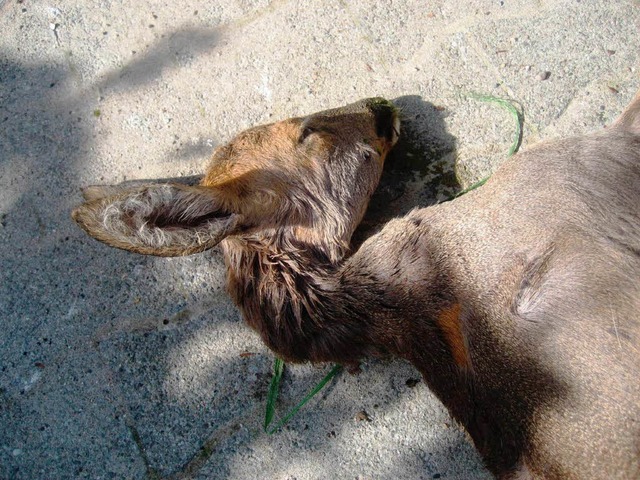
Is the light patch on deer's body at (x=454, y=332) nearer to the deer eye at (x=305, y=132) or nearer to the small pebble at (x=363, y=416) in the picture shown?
the small pebble at (x=363, y=416)

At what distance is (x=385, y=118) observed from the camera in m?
4.11

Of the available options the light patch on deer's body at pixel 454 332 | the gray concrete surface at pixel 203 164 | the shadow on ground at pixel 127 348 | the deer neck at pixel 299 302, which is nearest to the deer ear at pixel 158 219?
the deer neck at pixel 299 302

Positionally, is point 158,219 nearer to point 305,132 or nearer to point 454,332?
point 305,132

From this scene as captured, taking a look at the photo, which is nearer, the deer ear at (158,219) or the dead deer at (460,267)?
the deer ear at (158,219)

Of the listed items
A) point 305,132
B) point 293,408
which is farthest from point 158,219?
point 293,408

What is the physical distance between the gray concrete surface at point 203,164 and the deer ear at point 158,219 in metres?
1.52

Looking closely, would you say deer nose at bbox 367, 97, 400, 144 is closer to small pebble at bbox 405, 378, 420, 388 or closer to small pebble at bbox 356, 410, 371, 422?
small pebble at bbox 405, 378, 420, 388

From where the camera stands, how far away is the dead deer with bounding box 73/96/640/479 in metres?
2.77

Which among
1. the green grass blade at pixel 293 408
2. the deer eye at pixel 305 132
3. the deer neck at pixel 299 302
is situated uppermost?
the deer eye at pixel 305 132

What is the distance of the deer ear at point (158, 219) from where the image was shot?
8.70 ft

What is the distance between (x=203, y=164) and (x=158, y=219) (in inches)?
71.5

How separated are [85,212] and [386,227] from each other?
Result: 1.73 meters

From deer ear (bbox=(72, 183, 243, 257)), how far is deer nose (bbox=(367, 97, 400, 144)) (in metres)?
1.40

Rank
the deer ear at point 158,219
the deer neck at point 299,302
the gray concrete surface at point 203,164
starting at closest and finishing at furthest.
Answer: the deer ear at point 158,219 < the deer neck at point 299,302 < the gray concrete surface at point 203,164
